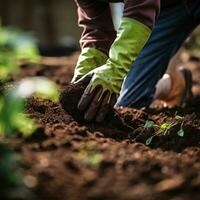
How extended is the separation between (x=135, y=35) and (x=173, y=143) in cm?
50

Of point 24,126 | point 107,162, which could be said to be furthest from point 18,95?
point 107,162

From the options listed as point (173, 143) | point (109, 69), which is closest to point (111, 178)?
point (173, 143)

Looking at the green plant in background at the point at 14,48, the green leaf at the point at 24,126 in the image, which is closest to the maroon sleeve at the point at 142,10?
the green leaf at the point at 24,126

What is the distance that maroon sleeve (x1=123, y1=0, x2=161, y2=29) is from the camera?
2449 millimetres

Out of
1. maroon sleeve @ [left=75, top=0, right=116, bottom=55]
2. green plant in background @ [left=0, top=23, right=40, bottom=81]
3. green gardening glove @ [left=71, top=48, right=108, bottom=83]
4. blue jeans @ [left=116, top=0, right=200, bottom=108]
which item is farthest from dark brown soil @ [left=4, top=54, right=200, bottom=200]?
blue jeans @ [left=116, top=0, right=200, bottom=108]

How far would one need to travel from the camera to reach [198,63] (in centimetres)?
591

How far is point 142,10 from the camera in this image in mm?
2449

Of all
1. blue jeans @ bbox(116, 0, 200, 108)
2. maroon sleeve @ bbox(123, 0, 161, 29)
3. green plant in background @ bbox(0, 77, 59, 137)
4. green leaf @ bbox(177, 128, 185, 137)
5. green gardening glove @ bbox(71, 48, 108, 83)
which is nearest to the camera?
green plant in background @ bbox(0, 77, 59, 137)

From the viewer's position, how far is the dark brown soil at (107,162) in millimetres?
1409

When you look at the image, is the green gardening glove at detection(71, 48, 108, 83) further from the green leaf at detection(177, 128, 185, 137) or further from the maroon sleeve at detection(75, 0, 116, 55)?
the green leaf at detection(177, 128, 185, 137)

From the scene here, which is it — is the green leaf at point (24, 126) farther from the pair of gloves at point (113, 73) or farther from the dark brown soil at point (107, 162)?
the pair of gloves at point (113, 73)

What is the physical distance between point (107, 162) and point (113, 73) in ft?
2.84

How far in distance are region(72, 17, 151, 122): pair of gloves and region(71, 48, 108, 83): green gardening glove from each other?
1.11 ft

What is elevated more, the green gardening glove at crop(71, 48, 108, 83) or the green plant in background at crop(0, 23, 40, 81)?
the green plant in background at crop(0, 23, 40, 81)
